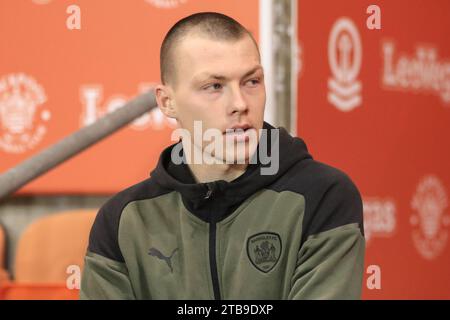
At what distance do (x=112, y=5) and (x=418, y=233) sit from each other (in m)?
0.99

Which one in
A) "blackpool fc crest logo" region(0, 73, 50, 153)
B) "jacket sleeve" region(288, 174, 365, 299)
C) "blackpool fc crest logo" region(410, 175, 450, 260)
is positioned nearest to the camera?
"jacket sleeve" region(288, 174, 365, 299)

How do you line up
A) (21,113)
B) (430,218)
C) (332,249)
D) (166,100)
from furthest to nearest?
1. (430,218)
2. (21,113)
3. (166,100)
4. (332,249)

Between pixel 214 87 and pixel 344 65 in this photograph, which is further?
pixel 344 65

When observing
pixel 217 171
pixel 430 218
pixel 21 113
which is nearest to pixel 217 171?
pixel 217 171

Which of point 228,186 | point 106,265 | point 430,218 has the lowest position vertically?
point 430,218

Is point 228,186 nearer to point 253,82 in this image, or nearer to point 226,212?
point 226,212

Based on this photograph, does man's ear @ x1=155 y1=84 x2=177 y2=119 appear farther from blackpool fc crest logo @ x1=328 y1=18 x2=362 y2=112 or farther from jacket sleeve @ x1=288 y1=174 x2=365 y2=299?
blackpool fc crest logo @ x1=328 y1=18 x2=362 y2=112

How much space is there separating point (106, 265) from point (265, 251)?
0.21m

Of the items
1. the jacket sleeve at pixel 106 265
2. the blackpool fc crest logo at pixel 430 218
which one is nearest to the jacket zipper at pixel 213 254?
the jacket sleeve at pixel 106 265

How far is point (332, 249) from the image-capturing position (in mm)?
985

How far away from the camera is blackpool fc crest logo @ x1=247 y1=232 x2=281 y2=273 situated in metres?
1.01

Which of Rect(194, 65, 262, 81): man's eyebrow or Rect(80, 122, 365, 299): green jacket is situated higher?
Rect(194, 65, 262, 81): man's eyebrow

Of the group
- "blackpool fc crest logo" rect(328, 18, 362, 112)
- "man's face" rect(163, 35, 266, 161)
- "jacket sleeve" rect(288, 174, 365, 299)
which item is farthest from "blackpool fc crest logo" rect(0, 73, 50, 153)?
"jacket sleeve" rect(288, 174, 365, 299)

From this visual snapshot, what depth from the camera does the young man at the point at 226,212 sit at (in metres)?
1.00
